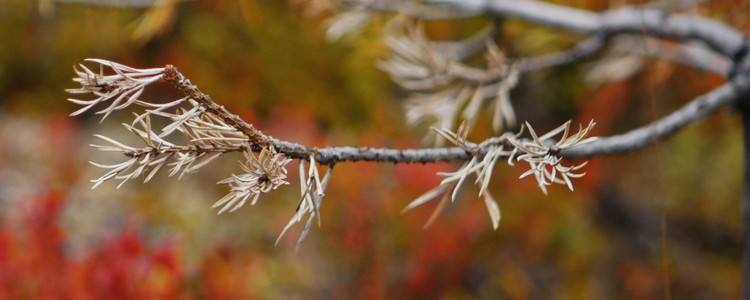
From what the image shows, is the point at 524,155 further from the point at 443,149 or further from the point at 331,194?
the point at 331,194

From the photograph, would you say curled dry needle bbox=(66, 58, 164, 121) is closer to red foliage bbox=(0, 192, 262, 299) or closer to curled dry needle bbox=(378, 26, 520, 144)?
curled dry needle bbox=(378, 26, 520, 144)

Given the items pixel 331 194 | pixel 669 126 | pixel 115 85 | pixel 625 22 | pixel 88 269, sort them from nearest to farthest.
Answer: pixel 115 85 → pixel 669 126 → pixel 625 22 → pixel 88 269 → pixel 331 194

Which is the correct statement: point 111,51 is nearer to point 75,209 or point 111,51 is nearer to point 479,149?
point 75,209

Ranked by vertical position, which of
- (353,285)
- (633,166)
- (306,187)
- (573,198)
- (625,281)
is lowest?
(306,187)

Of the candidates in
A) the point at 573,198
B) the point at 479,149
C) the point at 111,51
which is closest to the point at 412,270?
the point at 573,198

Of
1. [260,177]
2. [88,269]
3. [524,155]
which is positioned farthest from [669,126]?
[88,269]
